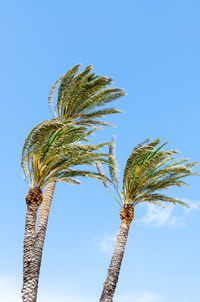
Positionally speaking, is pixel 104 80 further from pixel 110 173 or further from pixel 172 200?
pixel 172 200

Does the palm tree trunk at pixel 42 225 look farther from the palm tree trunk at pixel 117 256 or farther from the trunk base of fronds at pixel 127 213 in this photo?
the trunk base of fronds at pixel 127 213

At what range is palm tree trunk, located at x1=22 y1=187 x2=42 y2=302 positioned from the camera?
1892 centimetres

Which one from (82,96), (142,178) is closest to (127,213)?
(142,178)

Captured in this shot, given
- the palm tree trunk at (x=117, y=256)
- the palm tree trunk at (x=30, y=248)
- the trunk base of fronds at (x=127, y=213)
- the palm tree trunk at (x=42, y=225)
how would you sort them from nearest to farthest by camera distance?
the palm tree trunk at (x=30, y=248) → the palm tree trunk at (x=117, y=256) → the palm tree trunk at (x=42, y=225) → the trunk base of fronds at (x=127, y=213)

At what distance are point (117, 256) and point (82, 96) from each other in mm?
10350

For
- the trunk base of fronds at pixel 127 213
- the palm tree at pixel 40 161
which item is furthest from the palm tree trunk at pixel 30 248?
the trunk base of fronds at pixel 127 213

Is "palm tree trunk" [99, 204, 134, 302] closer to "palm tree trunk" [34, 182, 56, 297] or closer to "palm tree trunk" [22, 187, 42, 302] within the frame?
"palm tree trunk" [34, 182, 56, 297]

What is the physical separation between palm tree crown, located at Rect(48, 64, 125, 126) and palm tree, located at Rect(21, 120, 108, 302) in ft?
→ 19.2

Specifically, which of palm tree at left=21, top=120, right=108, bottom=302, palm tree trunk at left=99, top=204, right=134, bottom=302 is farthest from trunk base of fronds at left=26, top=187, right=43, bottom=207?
palm tree trunk at left=99, top=204, right=134, bottom=302

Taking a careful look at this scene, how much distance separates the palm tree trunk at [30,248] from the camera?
62.1ft

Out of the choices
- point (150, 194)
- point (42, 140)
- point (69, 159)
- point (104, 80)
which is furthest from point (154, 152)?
point (104, 80)

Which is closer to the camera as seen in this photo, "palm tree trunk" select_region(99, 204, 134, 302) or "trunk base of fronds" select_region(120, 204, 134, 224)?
"palm tree trunk" select_region(99, 204, 134, 302)

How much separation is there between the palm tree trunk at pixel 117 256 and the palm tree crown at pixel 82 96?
725 centimetres

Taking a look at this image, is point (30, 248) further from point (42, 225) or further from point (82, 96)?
point (82, 96)
